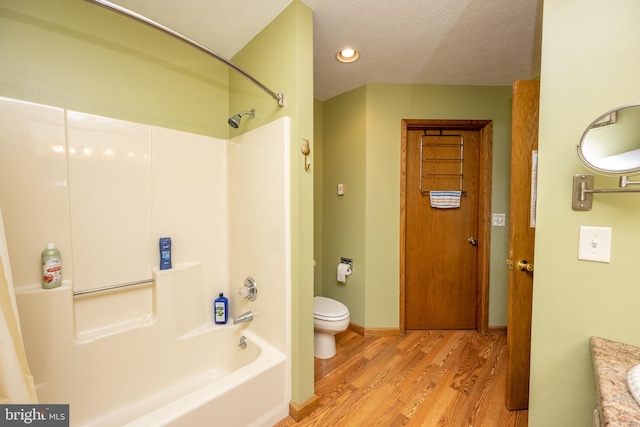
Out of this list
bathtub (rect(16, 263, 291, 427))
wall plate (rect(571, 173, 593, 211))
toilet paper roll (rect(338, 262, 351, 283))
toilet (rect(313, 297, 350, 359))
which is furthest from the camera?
toilet paper roll (rect(338, 262, 351, 283))

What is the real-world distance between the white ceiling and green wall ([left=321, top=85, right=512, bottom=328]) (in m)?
0.20

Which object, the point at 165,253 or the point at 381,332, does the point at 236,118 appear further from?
the point at 381,332

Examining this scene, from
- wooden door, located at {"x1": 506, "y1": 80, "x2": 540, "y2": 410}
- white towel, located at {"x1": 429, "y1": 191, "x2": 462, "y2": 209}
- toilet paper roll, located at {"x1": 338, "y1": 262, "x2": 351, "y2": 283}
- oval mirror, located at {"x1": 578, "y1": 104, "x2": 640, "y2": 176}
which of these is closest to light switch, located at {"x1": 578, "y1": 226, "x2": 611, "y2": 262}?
oval mirror, located at {"x1": 578, "y1": 104, "x2": 640, "y2": 176}

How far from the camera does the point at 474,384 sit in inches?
67.1

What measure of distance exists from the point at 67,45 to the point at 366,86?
2.05 metres

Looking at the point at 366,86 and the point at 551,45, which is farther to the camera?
the point at 366,86

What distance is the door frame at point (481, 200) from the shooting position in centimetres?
231

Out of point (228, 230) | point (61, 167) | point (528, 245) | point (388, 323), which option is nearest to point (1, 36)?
point (61, 167)

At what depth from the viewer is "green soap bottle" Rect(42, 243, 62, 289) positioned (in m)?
1.18

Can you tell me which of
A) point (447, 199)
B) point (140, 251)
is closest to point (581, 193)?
point (447, 199)

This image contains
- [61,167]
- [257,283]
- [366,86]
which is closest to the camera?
[61,167]

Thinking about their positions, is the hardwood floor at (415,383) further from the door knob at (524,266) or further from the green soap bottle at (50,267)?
the green soap bottle at (50,267)

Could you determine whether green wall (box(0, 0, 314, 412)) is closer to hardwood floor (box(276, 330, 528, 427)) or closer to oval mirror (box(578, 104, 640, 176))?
hardwood floor (box(276, 330, 528, 427))

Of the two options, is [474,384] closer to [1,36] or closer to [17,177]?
[17,177]
